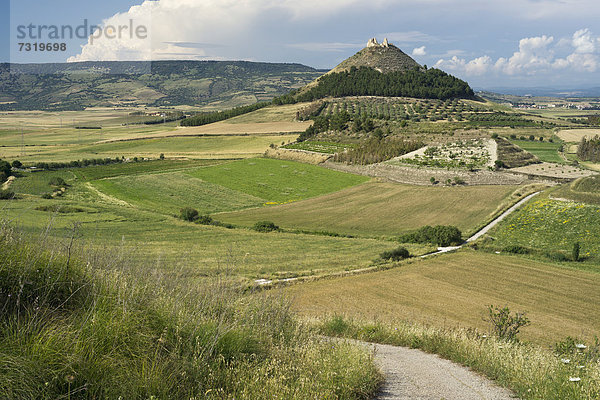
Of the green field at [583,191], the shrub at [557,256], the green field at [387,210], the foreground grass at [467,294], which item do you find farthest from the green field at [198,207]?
the green field at [583,191]

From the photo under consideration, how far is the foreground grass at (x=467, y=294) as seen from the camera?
66.2ft

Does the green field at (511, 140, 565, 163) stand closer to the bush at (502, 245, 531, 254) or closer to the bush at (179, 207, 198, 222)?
the bush at (502, 245, 531, 254)

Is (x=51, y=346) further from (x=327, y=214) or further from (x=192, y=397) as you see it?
(x=327, y=214)

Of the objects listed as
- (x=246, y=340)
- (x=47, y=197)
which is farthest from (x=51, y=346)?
(x=47, y=197)

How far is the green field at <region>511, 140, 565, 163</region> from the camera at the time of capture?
79000 millimetres

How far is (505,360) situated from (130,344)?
610 centimetres

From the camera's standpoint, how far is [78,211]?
151 ft

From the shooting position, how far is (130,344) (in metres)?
5.56

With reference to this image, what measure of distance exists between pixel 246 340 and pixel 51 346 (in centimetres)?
249

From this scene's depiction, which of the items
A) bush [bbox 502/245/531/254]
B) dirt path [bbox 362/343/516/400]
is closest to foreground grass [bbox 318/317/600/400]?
dirt path [bbox 362/343/516/400]

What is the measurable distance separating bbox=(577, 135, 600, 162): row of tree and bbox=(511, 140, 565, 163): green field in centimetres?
387

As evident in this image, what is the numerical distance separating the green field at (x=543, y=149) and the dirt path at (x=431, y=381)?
79.1 meters

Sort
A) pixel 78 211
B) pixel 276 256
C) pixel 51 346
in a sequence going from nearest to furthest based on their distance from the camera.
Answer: pixel 51 346 < pixel 276 256 < pixel 78 211

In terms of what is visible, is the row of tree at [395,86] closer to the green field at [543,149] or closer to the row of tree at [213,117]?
the row of tree at [213,117]
